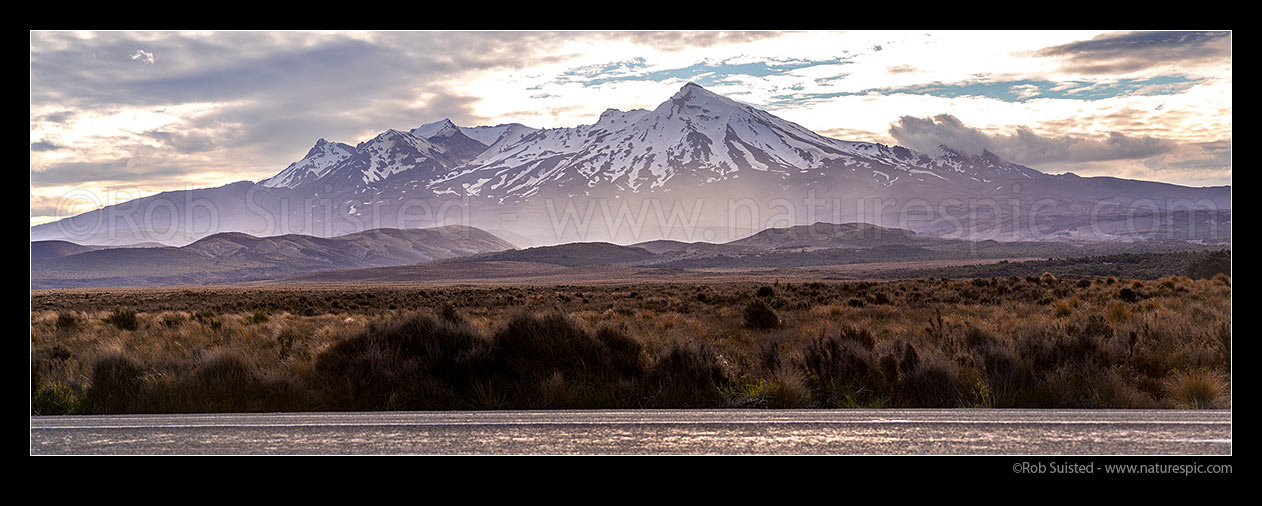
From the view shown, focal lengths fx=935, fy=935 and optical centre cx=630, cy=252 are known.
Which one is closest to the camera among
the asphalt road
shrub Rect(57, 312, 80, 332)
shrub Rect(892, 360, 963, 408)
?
the asphalt road

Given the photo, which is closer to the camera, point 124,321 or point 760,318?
point 760,318

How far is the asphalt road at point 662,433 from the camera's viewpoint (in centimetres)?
752

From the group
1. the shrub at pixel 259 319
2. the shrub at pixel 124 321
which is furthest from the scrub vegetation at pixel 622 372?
the shrub at pixel 259 319

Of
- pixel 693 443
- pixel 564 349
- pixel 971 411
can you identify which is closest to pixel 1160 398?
pixel 971 411

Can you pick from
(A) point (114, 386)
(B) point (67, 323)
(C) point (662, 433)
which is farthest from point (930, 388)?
(B) point (67, 323)

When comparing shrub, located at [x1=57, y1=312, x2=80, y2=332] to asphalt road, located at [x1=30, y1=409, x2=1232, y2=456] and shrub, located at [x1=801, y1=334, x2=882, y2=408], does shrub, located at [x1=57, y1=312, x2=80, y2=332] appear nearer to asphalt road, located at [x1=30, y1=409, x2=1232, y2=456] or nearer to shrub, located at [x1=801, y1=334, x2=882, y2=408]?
asphalt road, located at [x1=30, y1=409, x2=1232, y2=456]

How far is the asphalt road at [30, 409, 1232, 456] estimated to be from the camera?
7.52 m

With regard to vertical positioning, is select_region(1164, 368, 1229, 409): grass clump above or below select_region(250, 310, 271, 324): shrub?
above

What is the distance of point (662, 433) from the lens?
8195 millimetres

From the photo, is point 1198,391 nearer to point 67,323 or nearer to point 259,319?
point 259,319

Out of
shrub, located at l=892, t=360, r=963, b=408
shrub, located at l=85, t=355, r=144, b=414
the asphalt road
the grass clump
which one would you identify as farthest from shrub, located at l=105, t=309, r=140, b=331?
the grass clump

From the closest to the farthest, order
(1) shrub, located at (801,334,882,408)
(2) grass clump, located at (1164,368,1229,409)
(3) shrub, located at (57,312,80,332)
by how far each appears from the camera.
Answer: (2) grass clump, located at (1164,368,1229,409), (1) shrub, located at (801,334,882,408), (3) shrub, located at (57,312,80,332)

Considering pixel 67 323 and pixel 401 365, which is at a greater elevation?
pixel 401 365
